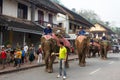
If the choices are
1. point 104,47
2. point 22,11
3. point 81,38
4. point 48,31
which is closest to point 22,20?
point 22,11

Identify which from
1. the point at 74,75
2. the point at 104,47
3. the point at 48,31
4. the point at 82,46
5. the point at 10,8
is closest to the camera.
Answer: the point at 74,75

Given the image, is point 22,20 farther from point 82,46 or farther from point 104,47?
point 82,46

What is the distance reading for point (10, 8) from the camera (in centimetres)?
2833

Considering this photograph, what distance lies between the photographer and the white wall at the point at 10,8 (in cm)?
2745

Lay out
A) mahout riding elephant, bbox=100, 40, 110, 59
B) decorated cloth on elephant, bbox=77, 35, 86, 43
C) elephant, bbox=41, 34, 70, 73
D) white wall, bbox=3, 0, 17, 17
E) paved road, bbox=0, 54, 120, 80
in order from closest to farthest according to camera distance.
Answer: paved road, bbox=0, 54, 120, 80 < elephant, bbox=41, 34, 70, 73 < decorated cloth on elephant, bbox=77, 35, 86, 43 < white wall, bbox=3, 0, 17, 17 < mahout riding elephant, bbox=100, 40, 110, 59

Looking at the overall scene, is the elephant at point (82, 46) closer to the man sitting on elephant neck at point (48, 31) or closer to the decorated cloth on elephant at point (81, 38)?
the decorated cloth on elephant at point (81, 38)

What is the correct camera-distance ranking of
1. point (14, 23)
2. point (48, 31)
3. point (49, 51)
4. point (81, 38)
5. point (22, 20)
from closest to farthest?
point (49, 51) → point (48, 31) → point (81, 38) → point (14, 23) → point (22, 20)

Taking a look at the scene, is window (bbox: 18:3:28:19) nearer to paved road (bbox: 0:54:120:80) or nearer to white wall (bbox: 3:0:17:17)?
white wall (bbox: 3:0:17:17)

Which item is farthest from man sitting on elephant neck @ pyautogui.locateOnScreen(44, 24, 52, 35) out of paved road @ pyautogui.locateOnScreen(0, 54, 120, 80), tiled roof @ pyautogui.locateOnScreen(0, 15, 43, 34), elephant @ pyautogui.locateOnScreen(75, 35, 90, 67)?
tiled roof @ pyautogui.locateOnScreen(0, 15, 43, 34)

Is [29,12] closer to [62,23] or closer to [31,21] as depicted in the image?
[31,21]

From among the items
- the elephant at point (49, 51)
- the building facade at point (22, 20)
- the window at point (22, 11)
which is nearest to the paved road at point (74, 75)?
the elephant at point (49, 51)

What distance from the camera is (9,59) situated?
847 inches

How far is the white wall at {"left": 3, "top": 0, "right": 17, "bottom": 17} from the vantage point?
90.1ft

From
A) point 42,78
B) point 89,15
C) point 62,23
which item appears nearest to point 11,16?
point 42,78
